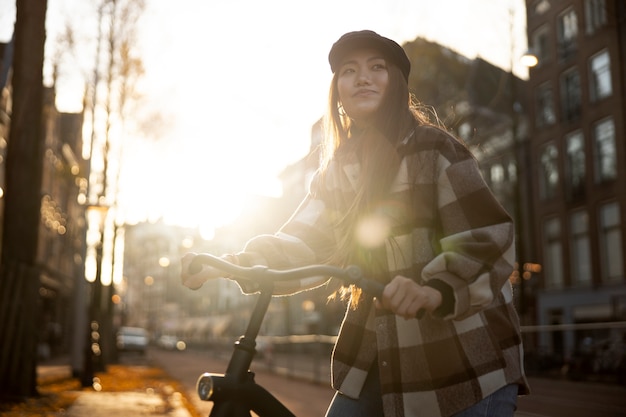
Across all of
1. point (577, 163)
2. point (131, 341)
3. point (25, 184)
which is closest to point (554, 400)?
point (25, 184)

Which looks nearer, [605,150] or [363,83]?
[363,83]

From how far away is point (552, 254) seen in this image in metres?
30.9

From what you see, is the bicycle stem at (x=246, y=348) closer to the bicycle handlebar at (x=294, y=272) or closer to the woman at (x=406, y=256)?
the bicycle handlebar at (x=294, y=272)

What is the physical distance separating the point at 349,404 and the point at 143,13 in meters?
20.8

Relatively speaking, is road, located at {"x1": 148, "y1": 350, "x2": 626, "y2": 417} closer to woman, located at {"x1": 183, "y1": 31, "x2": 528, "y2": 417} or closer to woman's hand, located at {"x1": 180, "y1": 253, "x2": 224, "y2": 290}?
woman, located at {"x1": 183, "y1": 31, "x2": 528, "y2": 417}

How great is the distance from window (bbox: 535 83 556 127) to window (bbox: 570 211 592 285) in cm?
448

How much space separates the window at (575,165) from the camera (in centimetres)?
2848

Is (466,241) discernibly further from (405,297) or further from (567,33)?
(567,33)

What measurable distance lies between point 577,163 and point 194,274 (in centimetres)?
2910

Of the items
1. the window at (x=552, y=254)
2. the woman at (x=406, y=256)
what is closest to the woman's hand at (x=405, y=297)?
the woman at (x=406, y=256)

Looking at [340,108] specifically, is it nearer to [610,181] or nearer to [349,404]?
[349,404]

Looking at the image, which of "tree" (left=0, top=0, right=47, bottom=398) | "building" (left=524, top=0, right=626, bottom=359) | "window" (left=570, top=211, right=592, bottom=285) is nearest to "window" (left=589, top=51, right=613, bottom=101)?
"building" (left=524, top=0, right=626, bottom=359)

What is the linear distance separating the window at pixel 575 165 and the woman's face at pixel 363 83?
27982 millimetres

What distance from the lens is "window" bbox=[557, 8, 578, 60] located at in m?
29.7
